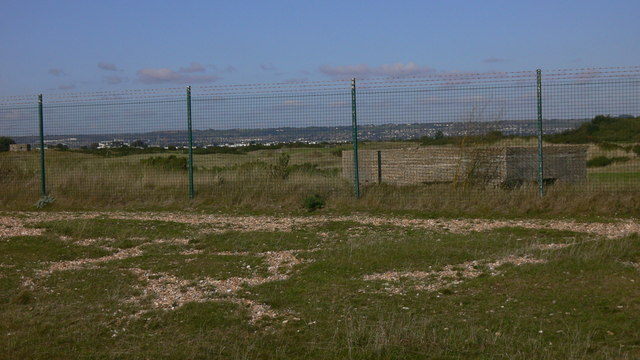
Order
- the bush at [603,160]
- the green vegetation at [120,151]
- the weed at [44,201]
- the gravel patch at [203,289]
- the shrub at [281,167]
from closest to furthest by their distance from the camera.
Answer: the gravel patch at [203,289], the bush at [603,160], the shrub at [281,167], the weed at [44,201], the green vegetation at [120,151]

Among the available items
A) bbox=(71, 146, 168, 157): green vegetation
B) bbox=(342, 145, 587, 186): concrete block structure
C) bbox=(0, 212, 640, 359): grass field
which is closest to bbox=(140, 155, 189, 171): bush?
bbox=(71, 146, 168, 157): green vegetation

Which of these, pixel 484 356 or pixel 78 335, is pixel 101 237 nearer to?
pixel 78 335

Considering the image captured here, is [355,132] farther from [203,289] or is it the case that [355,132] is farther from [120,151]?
[203,289]

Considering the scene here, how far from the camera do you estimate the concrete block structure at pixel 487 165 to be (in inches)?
577

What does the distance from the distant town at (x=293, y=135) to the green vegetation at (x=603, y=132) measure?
254 millimetres

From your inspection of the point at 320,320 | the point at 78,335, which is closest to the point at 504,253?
the point at 320,320

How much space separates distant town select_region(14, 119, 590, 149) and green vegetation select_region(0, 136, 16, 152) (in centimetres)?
65

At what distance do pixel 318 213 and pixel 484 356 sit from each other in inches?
338

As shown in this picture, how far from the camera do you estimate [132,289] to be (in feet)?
26.9

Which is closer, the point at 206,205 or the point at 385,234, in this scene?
the point at 385,234

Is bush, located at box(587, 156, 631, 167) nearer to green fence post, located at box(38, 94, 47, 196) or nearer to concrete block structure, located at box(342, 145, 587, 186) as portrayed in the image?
concrete block structure, located at box(342, 145, 587, 186)

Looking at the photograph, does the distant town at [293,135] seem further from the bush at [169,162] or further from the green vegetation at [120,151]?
the bush at [169,162]

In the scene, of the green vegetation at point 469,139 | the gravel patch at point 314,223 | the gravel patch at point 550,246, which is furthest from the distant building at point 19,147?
the gravel patch at point 550,246

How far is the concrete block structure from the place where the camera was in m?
14.7
